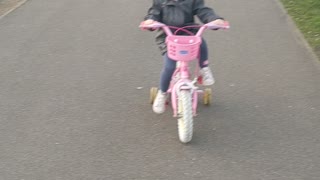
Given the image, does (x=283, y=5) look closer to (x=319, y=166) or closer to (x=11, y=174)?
(x=319, y=166)

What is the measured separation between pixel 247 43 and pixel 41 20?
11.2 ft

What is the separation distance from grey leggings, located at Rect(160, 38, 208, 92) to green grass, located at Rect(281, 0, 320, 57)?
2.38 meters

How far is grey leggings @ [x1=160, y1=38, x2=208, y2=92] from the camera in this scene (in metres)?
4.79

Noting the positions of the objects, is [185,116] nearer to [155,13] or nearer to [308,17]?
[155,13]

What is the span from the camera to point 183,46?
4.39 m

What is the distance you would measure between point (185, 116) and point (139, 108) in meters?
1.06

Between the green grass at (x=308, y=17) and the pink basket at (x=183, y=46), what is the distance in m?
2.88

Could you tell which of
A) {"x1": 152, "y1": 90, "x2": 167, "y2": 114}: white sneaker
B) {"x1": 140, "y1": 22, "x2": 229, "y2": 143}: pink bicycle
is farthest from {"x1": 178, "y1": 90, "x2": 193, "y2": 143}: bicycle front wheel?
{"x1": 152, "y1": 90, "x2": 167, "y2": 114}: white sneaker

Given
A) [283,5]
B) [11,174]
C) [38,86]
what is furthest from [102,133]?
[283,5]

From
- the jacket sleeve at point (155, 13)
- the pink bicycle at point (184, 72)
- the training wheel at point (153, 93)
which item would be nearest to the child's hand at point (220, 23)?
the pink bicycle at point (184, 72)

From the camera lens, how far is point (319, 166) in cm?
429

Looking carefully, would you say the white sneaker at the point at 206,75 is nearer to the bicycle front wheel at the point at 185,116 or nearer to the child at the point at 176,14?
the child at the point at 176,14

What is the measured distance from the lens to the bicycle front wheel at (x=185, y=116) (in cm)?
445

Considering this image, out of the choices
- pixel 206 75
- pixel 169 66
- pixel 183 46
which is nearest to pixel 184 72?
pixel 169 66
